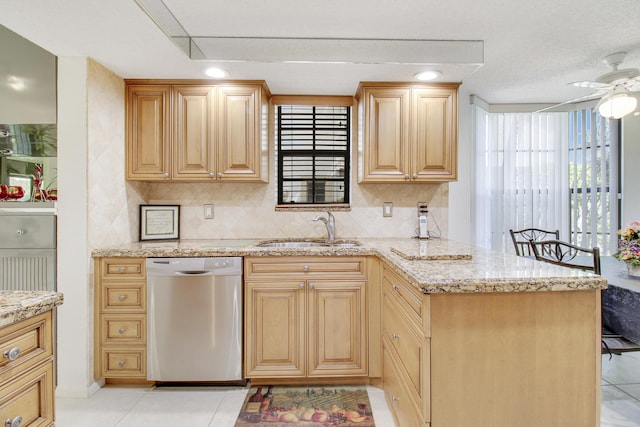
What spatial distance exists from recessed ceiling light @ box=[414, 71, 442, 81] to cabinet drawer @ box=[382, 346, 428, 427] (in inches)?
76.3

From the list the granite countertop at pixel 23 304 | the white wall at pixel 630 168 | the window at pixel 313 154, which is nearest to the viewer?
the granite countertop at pixel 23 304

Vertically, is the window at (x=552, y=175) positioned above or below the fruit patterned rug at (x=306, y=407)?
above

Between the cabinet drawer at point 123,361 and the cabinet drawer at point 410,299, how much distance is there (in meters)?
1.70

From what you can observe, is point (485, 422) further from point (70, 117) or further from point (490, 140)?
point (490, 140)

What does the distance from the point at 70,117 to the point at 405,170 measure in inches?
93.2

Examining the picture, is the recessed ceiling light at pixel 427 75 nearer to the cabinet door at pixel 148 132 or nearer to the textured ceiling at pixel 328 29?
the textured ceiling at pixel 328 29

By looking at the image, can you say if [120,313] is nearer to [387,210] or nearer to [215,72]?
[215,72]

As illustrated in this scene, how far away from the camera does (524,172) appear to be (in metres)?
3.59

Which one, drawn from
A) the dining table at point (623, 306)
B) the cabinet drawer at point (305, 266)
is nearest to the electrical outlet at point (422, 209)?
the cabinet drawer at point (305, 266)

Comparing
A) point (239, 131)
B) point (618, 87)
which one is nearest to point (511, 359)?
point (239, 131)

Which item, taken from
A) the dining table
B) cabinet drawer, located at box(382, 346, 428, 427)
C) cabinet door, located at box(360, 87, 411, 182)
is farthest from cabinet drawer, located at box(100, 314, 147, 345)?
the dining table

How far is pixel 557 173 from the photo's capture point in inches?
141

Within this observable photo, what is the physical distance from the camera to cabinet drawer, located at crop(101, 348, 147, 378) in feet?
6.91

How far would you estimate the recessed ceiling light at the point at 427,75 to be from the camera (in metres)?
2.30
